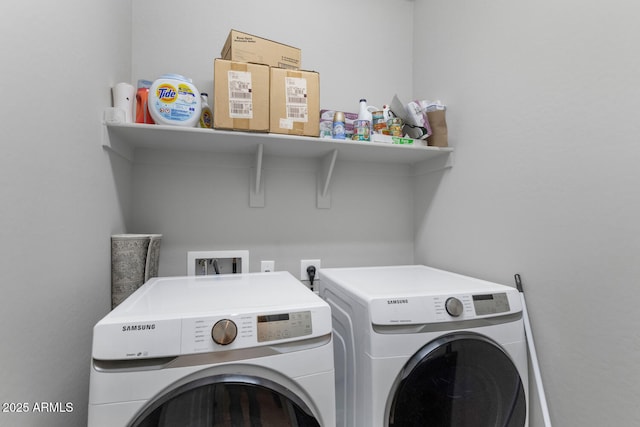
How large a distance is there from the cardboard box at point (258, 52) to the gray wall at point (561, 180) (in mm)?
861

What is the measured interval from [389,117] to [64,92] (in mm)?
1350

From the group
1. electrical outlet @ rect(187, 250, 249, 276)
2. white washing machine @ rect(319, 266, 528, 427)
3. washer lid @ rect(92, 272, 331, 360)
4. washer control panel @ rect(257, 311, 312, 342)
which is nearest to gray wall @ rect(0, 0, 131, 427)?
washer lid @ rect(92, 272, 331, 360)

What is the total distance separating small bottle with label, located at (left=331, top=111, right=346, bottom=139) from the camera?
1495mm

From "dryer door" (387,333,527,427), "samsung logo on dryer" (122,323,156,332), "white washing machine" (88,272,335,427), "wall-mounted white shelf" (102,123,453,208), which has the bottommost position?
"dryer door" (387,333,527,427)

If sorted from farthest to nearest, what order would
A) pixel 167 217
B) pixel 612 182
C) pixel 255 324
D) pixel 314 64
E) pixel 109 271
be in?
pixel 314 64, pixel 167 217, pixel 109 271, pixel 612 182, pixel 255 324

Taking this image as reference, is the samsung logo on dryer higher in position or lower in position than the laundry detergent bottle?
lower

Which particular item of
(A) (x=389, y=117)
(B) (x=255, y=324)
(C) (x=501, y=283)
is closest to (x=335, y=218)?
(A) (x=389, y=117)

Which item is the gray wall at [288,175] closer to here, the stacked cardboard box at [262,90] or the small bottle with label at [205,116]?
the small bottle with label at [205,116]

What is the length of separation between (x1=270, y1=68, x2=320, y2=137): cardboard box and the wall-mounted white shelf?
4cm

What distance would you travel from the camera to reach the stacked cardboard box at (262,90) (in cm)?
127

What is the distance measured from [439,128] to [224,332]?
1.41 meters

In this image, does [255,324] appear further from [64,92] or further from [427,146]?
[427,146]

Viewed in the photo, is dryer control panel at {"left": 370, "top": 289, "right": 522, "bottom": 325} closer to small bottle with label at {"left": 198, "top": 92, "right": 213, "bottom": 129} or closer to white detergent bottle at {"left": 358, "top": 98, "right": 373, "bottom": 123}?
white detergent bottle at {"left": 358, "top": 98, "right": 373, "bottom": 123}

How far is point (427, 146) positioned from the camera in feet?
5.20
